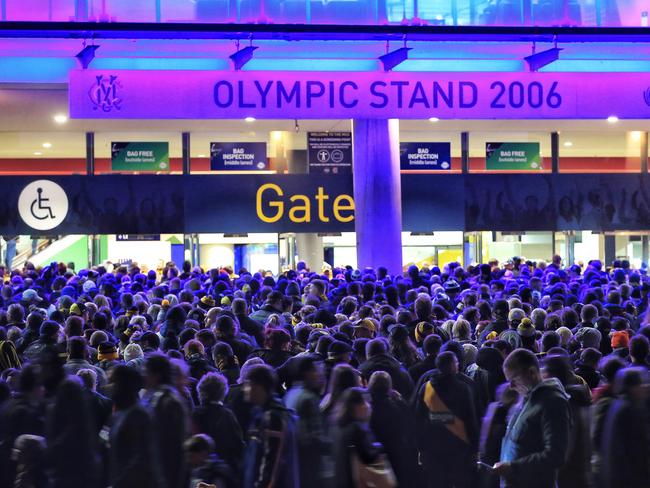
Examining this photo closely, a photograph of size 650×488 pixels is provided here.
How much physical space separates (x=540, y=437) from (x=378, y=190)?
16079 millimetres

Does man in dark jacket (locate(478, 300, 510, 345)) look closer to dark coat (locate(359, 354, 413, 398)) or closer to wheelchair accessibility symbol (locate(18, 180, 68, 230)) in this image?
dark coat (locate(359, 354, 413, 398))

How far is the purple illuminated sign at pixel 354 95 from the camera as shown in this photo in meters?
12.5

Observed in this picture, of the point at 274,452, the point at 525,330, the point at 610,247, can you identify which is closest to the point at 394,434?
the point at 274,452

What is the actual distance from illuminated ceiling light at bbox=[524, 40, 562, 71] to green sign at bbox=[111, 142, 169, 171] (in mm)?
12290

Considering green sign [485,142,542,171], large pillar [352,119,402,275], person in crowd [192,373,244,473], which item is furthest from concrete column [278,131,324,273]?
person in crowd [192,373,244,473]

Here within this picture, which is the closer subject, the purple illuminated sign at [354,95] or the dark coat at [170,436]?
the dark coat at [170,436]

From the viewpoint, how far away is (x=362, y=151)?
870 inches

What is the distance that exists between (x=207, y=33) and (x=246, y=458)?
982 centimetres

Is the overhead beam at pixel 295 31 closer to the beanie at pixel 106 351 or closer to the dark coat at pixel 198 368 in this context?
the beanie at pixel 106 351

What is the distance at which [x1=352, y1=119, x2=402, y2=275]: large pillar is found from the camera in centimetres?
2205

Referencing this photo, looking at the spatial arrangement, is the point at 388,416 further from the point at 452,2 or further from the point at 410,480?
the point at 452,2

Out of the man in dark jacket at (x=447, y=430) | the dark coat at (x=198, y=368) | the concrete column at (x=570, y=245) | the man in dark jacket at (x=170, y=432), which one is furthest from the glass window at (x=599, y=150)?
the man in dark jacket at (x=170, y=432)

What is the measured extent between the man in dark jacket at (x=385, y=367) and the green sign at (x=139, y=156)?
1917 cm

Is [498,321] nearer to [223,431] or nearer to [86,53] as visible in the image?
[223,431]
